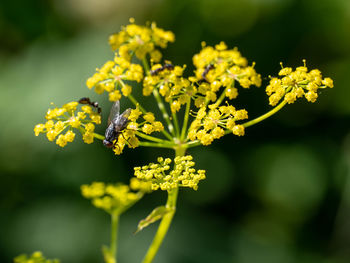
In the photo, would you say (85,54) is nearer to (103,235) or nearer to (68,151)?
(68,151)

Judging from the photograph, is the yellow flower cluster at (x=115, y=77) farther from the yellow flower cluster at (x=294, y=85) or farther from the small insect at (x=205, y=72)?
the yellow flower cluster at (x=294, y=85)

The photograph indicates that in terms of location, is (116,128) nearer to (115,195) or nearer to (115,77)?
(115,77)

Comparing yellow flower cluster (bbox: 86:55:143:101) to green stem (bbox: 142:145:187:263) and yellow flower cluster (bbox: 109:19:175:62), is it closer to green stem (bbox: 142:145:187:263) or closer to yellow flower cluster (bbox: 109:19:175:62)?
yellow flower cluster (bbox: 109:19:175:62)

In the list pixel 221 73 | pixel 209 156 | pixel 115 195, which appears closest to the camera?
pixel 115 195

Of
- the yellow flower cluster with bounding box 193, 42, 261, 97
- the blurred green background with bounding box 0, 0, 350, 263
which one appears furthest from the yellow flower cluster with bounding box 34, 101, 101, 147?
the blurred green background with bounding box 0, 0, 350, 263

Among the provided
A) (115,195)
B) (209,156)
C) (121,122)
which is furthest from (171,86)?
(209,156)

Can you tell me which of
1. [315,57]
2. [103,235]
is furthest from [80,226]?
[315,57]

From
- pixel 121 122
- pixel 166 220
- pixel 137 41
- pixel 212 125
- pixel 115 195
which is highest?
pixel 137 41
